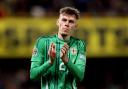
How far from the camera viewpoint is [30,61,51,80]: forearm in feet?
21.1

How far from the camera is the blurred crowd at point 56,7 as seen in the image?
55.9 feet

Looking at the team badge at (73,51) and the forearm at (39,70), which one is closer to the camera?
the forearm at (39,70)

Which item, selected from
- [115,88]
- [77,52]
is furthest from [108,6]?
Answer: [77,52]

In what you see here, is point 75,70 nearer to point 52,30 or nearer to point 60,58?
point 60,58

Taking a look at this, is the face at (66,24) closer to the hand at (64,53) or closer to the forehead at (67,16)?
the forehead at (67,16)

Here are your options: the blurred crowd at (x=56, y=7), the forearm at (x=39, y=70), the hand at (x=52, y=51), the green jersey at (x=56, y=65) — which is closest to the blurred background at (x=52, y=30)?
the blurred crowd at (x=56, y=7)

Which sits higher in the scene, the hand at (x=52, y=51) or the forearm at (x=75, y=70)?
the hand at (x=52, y=51)

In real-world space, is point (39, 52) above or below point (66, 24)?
below

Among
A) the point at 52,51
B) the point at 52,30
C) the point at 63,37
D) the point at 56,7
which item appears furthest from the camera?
the point at 56,7

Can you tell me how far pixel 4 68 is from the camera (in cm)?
1780

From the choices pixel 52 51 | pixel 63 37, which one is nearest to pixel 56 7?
pixel 63 37

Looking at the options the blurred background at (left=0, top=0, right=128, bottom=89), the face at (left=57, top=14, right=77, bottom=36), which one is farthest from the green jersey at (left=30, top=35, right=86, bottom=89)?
the blurred background at (left=0, top=0, right=128, bottom=89)

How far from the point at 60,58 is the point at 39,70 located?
0.87 feet

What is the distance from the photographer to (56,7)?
682 inches
